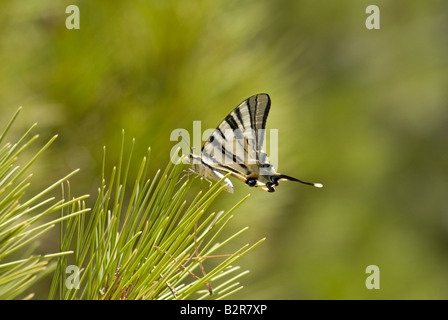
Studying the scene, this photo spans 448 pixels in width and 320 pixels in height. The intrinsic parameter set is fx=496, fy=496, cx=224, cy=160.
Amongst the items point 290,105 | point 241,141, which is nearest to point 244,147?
point 241,141

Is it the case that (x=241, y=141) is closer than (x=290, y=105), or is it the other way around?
(x=241, y=141)

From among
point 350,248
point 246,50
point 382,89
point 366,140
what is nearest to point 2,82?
point 246,50

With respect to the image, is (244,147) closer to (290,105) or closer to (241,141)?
(241,141)
